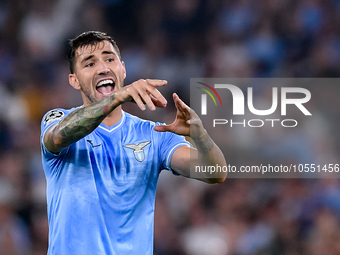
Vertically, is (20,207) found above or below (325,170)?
below

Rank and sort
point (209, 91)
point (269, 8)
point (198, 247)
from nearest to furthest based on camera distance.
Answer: point (198, 247) → point (209, 91) → point (269, 8)

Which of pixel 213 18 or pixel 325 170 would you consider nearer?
pixel 325 170

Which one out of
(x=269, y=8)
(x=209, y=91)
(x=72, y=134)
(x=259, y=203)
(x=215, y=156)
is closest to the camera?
(x=72, y=134)

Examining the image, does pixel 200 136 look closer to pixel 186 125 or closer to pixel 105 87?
pixel 186 125

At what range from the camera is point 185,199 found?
5906 millimetres

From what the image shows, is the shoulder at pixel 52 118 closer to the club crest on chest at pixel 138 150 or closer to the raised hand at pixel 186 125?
the club crest on chest at pixel 138 150

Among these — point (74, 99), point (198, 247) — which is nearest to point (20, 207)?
point (74, 99)

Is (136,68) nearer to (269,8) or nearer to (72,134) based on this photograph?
(269,8)

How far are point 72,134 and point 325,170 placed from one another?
178 inches

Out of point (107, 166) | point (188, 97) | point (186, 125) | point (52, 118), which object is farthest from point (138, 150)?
point (188, 97)

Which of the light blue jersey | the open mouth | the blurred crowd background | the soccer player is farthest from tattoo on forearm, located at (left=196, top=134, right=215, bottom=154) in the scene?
the blurred crowd background

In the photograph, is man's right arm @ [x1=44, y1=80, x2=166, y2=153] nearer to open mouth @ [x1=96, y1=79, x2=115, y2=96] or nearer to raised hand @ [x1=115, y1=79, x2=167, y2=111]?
raised hand @ [x1=115, y1=79, x2=167, y2=111]

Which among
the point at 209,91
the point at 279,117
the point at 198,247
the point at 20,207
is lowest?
the point at 198,247

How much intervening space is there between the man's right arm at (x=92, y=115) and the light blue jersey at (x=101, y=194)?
6.1 inches
